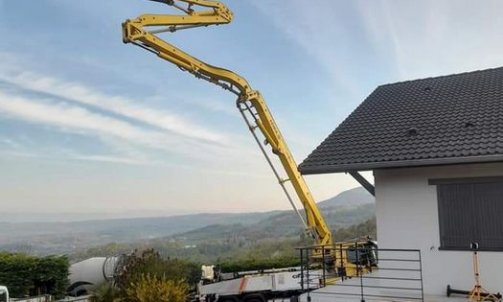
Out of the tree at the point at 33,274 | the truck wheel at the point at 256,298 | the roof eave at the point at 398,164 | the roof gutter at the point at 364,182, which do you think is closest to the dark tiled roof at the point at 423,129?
the roof eave at the point at 398,164

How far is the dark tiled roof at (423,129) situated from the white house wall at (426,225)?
1.71 feet

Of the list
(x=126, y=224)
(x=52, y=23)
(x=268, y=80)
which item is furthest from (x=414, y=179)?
(x=126, y=224)

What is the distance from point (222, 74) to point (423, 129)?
8.32m

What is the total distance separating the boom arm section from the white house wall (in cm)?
760

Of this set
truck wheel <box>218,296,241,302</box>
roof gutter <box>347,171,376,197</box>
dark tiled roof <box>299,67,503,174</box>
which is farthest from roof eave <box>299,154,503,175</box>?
truck wheel <box>218,296,241,302</box>

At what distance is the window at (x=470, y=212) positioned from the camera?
10.3 meters

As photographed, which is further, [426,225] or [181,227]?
[181,227]

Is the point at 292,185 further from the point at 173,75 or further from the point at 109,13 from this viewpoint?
the point at 109,13

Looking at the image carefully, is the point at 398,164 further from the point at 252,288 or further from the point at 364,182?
the point at 252,288

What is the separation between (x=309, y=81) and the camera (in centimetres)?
2255

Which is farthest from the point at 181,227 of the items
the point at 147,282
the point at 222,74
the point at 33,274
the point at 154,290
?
A: the point at 154,290

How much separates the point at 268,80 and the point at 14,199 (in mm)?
17547

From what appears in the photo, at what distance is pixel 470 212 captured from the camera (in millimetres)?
10609

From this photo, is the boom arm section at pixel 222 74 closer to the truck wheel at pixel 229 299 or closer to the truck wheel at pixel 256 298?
the truck wheel at pixel 256 298
